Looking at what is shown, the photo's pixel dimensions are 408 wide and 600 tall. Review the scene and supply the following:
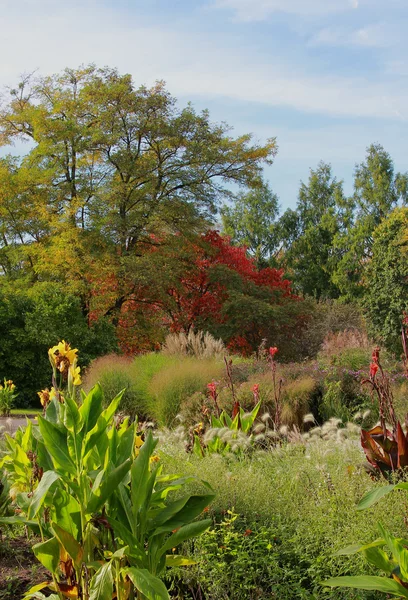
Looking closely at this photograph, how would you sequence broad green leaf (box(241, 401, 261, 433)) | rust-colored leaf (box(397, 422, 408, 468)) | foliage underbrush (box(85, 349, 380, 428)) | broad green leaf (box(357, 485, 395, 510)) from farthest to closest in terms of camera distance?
foliage underbrush (box(85, 349, 380, 428)) → broad green leaf (box(241, 401, 261, 433)) → rust-colored leaf (box(397, 422, 408, 468)) → broad green leaf (box(357, 485, 395, 510))

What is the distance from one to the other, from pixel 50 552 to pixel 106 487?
1.19 ft

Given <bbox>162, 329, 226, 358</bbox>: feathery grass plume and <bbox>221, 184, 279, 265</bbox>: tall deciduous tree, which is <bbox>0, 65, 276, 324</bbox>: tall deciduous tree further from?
<bbox>221, 184, 279, 265</bbox>: tall deciduous tree

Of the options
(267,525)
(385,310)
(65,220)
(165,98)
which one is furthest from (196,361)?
(165,98)

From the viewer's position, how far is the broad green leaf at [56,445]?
224 centimetres

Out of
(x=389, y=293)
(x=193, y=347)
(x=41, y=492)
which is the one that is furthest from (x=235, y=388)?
(x=389, y=293)

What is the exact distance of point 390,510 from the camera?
2.97 metres

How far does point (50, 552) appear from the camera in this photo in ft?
7.50

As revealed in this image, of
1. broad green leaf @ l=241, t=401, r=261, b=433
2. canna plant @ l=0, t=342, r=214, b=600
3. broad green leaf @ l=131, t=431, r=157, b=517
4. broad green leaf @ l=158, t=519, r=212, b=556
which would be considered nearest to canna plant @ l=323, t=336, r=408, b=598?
broad green leaf @ l=158, t=519, r=212, b=556

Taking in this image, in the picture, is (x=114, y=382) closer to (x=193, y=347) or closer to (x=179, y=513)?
(x=193, y=347)

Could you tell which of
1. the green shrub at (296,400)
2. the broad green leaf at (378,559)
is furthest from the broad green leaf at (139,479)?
the green shrub at (296,400)

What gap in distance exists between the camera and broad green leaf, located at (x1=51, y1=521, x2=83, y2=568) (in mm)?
2219

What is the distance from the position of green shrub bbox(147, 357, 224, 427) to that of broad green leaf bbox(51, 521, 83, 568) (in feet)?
18.7

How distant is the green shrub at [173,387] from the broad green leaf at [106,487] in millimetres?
5779

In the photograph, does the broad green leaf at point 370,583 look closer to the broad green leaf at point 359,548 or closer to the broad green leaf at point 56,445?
the broad green leaf at point 359,548
